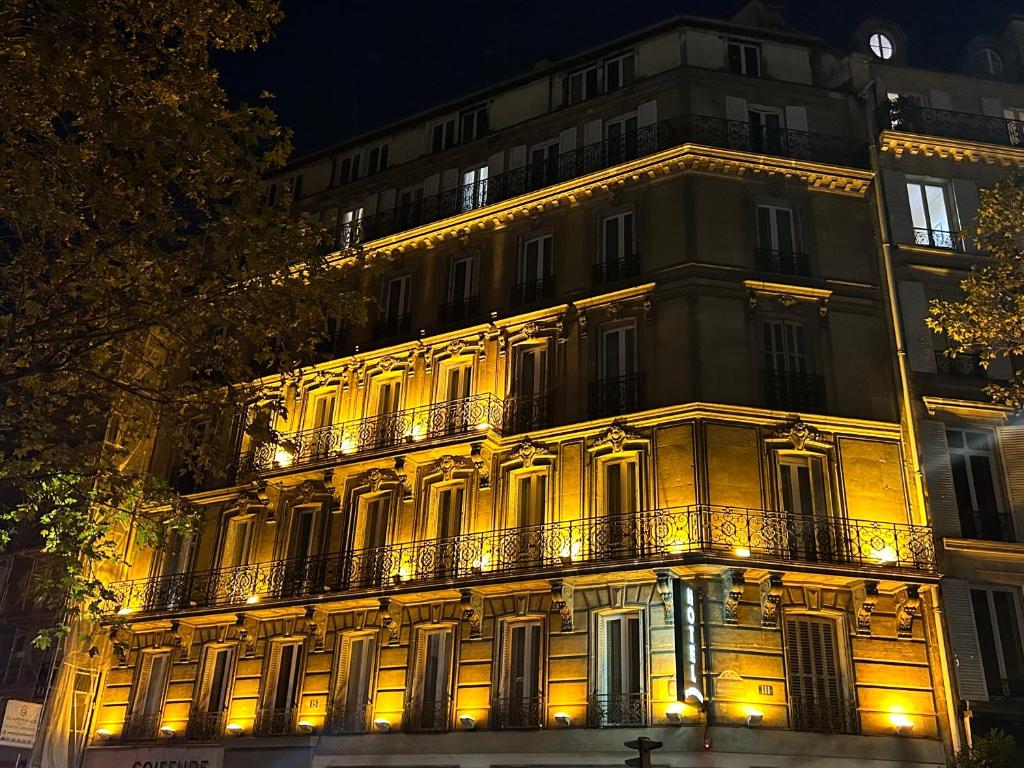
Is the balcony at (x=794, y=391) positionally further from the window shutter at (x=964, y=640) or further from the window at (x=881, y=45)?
the window at (x=881, y=45)

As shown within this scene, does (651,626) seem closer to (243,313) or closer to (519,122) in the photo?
(243,313)

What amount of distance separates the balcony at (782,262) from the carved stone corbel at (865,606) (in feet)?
24.1

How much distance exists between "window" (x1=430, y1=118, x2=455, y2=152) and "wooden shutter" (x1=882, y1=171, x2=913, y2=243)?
39.5ft

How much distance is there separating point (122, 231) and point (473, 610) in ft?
35.2

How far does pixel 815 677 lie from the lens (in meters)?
18.0

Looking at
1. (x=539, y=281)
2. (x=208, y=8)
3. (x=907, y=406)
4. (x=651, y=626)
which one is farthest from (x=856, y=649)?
(x=208, y=8)

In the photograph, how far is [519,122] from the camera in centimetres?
2631

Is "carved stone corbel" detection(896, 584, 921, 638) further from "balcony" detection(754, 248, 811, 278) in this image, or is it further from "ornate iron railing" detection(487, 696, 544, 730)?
"balcony" detection(754, 248, 811, 278)

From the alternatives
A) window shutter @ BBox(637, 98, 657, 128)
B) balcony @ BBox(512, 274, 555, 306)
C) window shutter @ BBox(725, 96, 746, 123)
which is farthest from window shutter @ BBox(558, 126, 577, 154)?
window shutter @ BBox(725, 96, 746, 123)

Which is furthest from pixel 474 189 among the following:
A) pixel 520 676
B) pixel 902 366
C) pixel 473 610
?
pixel 520 676

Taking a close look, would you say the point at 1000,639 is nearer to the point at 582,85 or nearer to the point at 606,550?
the point at 606,550

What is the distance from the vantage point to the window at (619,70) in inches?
990

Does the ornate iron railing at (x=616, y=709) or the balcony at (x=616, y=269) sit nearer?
the ornate iron railing at (x=616, y=709)

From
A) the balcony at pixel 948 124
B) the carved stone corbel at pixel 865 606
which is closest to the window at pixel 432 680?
the carved stone corbel at pixel 865 606
